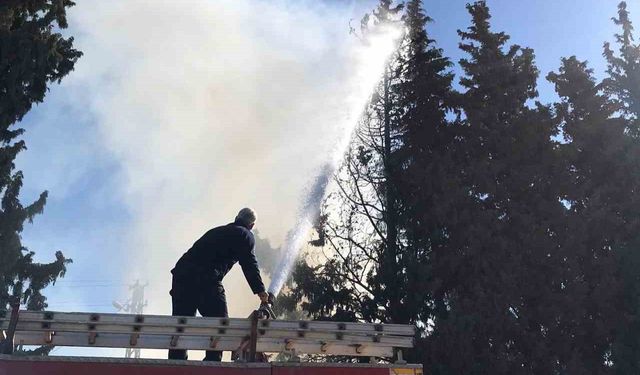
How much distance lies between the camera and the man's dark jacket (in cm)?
609

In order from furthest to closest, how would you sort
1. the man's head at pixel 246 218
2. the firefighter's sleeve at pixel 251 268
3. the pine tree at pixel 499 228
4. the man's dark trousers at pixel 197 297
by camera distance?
1. the pine tree at pixel 499 228
2. the man's head at pixel 246 218
3. the man's dark trousers at pixel 197 297
4. the firefighter's sleeve at pixel 251 268

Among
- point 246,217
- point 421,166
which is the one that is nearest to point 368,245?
point 421,166

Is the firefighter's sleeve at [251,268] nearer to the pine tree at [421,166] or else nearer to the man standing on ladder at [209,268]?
the man standing on ladder at [209,268]

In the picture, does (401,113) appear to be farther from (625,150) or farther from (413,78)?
(625,150)

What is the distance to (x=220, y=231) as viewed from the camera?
618cm

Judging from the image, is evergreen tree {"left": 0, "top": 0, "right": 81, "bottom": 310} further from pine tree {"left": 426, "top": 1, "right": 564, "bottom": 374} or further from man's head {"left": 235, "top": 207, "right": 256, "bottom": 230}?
pine tree {"left": 426, "top": 1, "right": 564, "bottom": 374}

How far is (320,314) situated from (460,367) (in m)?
4.28

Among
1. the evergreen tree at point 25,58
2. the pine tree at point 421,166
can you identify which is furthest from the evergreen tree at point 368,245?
the evergreen tree at point 25,58

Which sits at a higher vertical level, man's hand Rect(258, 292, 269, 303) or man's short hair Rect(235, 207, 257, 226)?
man's short hair Rect(235, 207, 257, 226)

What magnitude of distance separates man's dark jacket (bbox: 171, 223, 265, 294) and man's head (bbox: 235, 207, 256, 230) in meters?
0.06

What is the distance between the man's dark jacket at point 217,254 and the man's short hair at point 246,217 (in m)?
0.07

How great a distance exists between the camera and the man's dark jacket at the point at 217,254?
20.0 ft

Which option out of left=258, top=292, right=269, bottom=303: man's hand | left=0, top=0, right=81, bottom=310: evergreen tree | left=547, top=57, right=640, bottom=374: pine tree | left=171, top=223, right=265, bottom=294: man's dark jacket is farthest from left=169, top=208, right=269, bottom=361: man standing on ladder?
left=547, top=57, right=640, bottom=374: pine tree

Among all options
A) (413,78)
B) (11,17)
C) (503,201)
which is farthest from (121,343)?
(413,78)
